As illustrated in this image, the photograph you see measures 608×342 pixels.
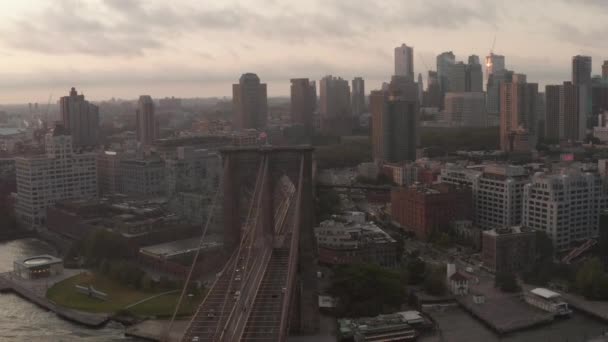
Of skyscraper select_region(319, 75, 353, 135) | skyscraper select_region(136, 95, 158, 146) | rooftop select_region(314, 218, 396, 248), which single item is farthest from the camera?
Answer: skyscraper select_region(319, 75, 353, 135)

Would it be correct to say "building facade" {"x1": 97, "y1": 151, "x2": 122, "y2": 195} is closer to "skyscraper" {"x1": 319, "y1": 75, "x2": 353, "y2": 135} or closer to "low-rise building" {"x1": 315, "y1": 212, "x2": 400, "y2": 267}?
"low-rise building" {"x1": 315, "y1": 212, "x2": 400, "y2": 267}

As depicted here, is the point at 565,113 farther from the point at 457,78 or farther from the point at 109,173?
the point at 457,78

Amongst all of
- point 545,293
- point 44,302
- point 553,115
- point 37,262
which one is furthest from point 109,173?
point 553,115

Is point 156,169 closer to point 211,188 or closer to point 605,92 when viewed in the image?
point 211,188

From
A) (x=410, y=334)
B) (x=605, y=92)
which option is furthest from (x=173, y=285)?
(x=605, y=92)

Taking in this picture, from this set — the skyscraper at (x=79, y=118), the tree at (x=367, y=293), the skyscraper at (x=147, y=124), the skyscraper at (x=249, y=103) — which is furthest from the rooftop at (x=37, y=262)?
the skyscraper at (x=249, y=103)

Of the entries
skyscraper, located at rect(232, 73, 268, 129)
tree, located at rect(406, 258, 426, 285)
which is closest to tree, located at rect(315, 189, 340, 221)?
tree, located at rect(406, 258, 426, 285)
